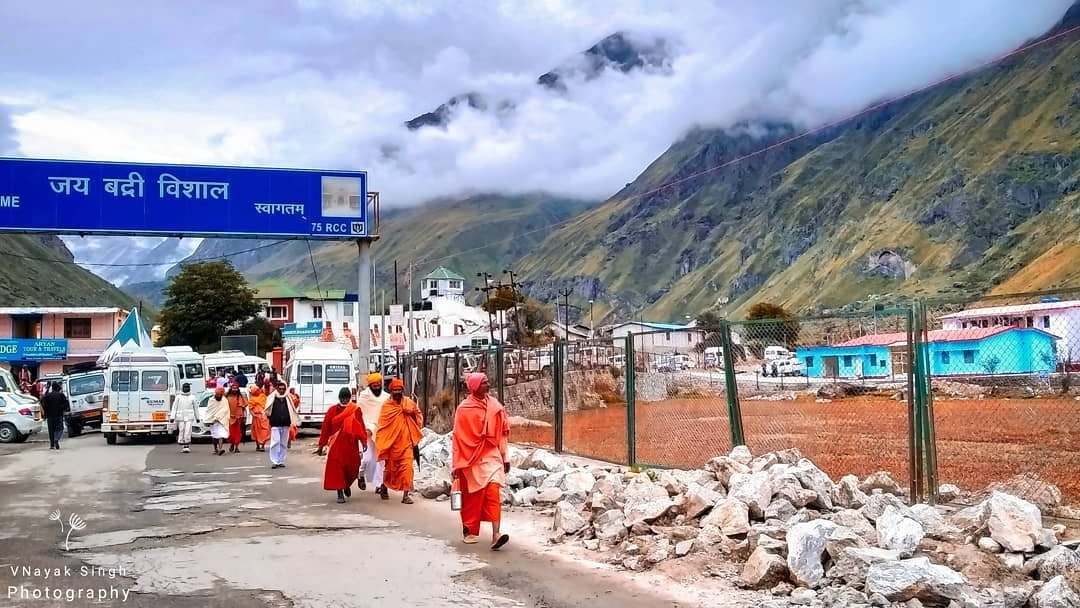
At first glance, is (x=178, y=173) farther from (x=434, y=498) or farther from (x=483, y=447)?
(x=483, y=447)

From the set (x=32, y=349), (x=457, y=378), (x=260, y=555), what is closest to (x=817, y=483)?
(x=260, y=555)

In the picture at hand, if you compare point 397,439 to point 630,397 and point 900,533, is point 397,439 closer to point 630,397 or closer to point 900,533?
point 630,397

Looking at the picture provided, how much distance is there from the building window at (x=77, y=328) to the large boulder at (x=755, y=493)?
64.2 metres

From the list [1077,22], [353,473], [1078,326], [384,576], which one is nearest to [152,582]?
[384,576]

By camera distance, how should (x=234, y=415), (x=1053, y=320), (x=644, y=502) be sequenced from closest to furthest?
(x=644, y=502) < (x=1053, y=320) < (x=234, y=415)

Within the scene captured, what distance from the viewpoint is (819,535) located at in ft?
23.5

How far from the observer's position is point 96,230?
22172 millimetres

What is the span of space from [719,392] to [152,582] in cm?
1011

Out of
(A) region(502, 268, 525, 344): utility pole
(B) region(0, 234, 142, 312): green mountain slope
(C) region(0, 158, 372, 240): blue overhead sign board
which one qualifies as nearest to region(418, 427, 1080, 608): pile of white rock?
(C) region(0, 158, 372, 240): blue overhead sign board

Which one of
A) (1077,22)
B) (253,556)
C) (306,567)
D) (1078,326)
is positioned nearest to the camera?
(306,567)

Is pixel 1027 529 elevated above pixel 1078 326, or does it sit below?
below

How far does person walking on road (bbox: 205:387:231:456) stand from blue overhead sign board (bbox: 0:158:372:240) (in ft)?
13.8

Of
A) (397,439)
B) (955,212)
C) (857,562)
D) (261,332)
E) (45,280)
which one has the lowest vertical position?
(857,562)

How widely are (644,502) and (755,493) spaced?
44.9 inches
